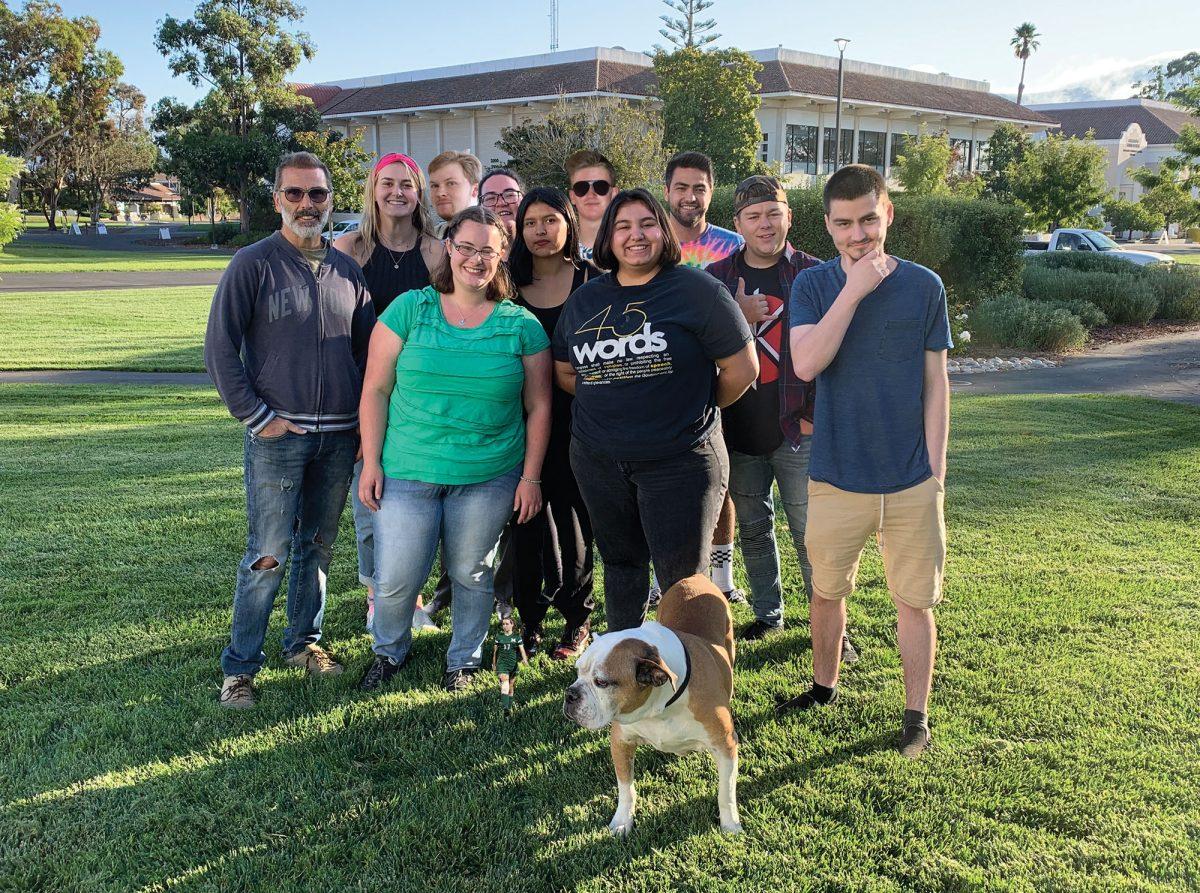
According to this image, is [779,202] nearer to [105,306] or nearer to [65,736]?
[65,736]

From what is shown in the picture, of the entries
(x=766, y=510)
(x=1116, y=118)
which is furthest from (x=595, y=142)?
(x=1116, y=118)

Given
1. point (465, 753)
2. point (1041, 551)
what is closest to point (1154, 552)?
point (1041, 551)

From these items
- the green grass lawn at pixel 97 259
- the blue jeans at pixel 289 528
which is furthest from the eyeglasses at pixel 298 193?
the green grass lawn at pixel 97 259

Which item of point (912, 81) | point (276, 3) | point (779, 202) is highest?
point (276, 3)

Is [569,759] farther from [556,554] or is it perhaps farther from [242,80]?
[242,80]

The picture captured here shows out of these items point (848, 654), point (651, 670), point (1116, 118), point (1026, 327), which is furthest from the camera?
point (1116, 118)

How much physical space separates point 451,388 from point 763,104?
146ft

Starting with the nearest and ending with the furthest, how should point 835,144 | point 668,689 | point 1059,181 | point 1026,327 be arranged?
point 668,689
point 1026,327
point 1059,181
point 835,144

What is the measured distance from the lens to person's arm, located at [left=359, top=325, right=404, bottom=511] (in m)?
3.77

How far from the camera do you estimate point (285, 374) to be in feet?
12.5

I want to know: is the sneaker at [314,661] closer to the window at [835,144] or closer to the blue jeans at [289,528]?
the blue jeans at [289,528]

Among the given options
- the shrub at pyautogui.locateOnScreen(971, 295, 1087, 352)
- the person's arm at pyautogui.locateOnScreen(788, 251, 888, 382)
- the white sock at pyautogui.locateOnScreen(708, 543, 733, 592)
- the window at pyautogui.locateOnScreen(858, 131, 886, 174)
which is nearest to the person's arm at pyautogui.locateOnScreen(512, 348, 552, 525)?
the person's arm at pyautogui.locateOnScreen(788, 251, 888, 382)

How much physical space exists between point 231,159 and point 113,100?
76.7 ft

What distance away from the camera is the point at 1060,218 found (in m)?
29.9
